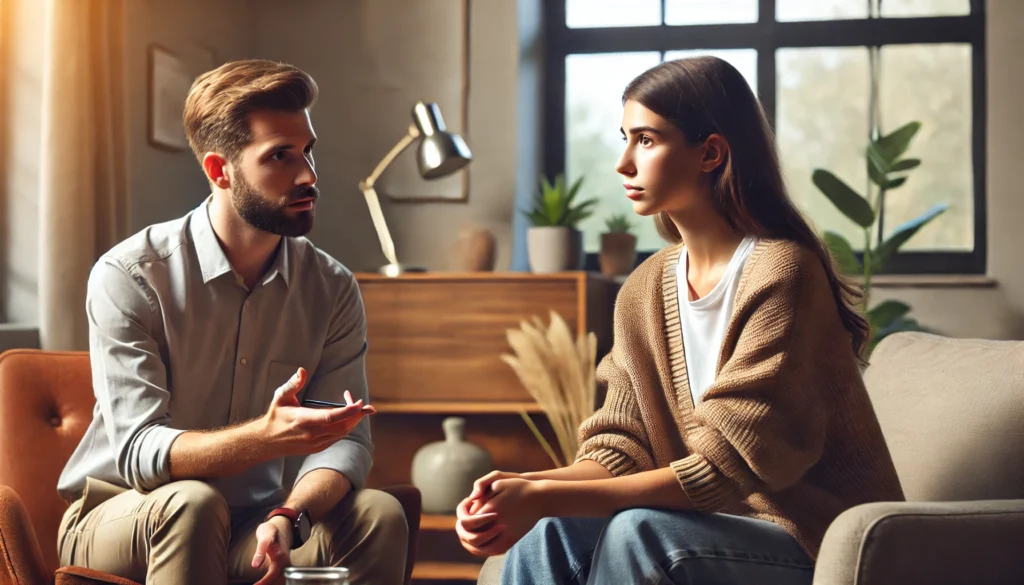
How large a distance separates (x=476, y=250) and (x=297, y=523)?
2034 mm

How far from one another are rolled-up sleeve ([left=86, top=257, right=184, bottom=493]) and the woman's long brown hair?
873 millimetres

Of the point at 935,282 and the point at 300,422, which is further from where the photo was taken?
the point at 935,282

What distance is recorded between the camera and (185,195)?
3.57 m

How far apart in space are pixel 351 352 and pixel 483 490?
69cm

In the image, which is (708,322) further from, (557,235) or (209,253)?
(557,235)

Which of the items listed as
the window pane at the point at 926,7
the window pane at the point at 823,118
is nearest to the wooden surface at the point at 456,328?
the window pane at the point at 823,118

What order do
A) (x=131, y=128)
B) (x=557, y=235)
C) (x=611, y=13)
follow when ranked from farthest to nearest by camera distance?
(x=611, y=13), (x=557, y=235), (x=131, y=128)

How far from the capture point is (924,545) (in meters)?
1.30

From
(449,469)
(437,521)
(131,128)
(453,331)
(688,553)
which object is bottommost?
(437,521)

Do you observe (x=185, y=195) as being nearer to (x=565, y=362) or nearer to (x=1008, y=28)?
(x=565, y=362)

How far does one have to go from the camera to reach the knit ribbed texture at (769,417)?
1382 millimetres

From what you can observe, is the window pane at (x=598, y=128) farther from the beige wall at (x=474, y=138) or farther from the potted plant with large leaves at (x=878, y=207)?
the potted plant with large leaves at (x=878, y=207)

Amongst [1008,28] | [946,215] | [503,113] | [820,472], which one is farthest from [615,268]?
[820,472]

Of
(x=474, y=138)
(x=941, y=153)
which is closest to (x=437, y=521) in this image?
(x=474, y=138)
